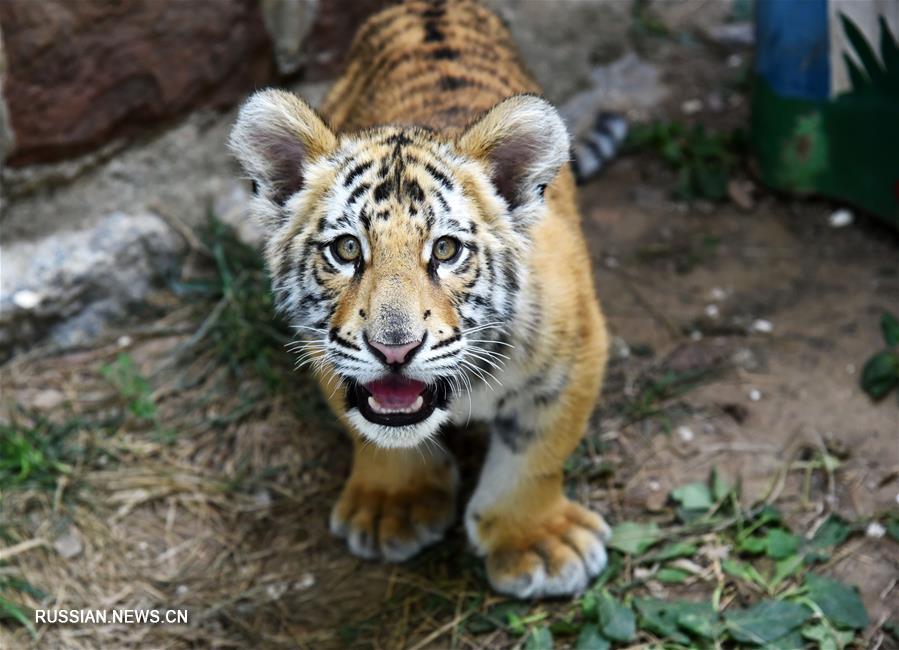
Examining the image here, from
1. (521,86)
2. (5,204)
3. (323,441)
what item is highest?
(521,86)

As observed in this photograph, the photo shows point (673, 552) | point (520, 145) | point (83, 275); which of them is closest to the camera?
point (520, 145)

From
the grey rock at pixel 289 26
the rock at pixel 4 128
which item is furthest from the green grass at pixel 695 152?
the rock at pixel 4 128

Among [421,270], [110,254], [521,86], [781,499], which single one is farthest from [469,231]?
[110,254]

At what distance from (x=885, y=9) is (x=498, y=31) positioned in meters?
1.43

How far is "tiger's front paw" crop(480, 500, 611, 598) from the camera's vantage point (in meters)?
3.18

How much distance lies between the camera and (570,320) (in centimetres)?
297

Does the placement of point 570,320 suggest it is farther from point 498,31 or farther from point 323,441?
point 498,31

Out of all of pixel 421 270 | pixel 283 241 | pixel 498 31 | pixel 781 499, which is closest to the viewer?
pixel 421 270

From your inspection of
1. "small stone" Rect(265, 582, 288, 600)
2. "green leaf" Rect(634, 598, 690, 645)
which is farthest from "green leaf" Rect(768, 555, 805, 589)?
"small stone" Rect(265, 582, 288, 600)

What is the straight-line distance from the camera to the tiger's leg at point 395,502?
133 inches

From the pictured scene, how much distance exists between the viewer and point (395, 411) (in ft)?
8.59

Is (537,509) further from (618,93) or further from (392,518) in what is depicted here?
(618,93)

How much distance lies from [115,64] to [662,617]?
108 inches

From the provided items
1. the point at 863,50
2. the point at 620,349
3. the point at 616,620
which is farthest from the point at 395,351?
the point at 863,50
